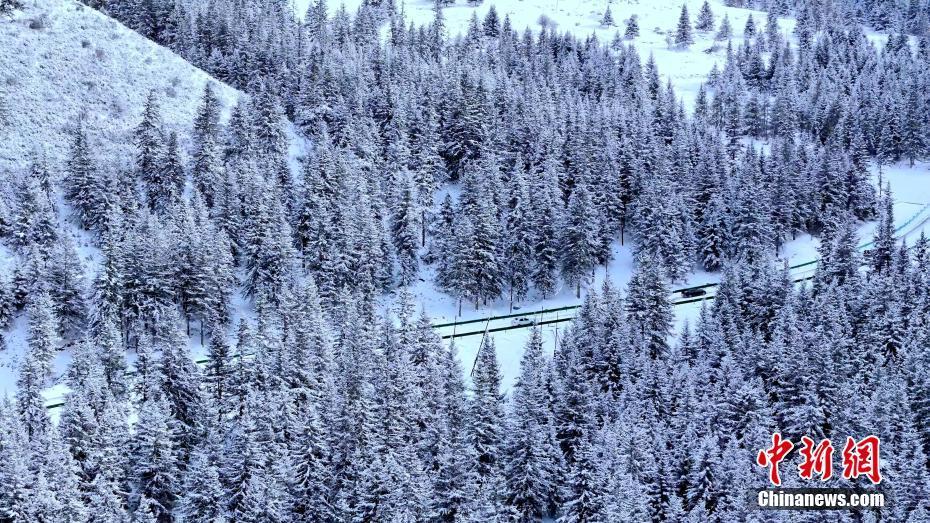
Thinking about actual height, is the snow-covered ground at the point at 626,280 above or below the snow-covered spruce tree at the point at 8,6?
below

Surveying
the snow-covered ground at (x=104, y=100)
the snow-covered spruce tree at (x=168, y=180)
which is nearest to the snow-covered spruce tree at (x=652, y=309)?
the snow-covered ground at (x=104, y=100)

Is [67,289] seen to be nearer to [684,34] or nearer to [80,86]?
[80,86]

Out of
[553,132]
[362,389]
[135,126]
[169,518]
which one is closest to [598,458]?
[362,389]

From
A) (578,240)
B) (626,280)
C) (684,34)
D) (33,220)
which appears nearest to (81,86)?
(33,220)

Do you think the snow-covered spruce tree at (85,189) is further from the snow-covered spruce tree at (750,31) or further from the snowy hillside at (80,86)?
Result: the snow-covered spruce tree at (750,31)

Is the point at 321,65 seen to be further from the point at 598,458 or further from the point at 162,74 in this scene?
the point at 598,458

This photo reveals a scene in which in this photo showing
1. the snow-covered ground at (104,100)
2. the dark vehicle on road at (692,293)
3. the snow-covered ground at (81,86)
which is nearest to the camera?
the dark vehicle on road at (692,293)

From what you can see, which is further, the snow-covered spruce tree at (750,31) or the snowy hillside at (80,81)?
the snow-covered spruce tree at (750,31)

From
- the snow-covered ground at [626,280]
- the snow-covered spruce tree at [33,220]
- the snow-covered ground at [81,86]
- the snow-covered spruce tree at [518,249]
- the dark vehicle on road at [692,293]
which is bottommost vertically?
the snow-covered ground at [626,280]

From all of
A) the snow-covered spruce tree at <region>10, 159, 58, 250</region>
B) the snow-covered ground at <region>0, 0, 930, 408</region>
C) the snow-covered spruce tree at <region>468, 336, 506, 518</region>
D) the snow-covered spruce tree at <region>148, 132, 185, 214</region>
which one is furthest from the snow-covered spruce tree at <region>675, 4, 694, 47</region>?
the snow-covered spruce tree at <region>468, 336, 506, 518</region>
